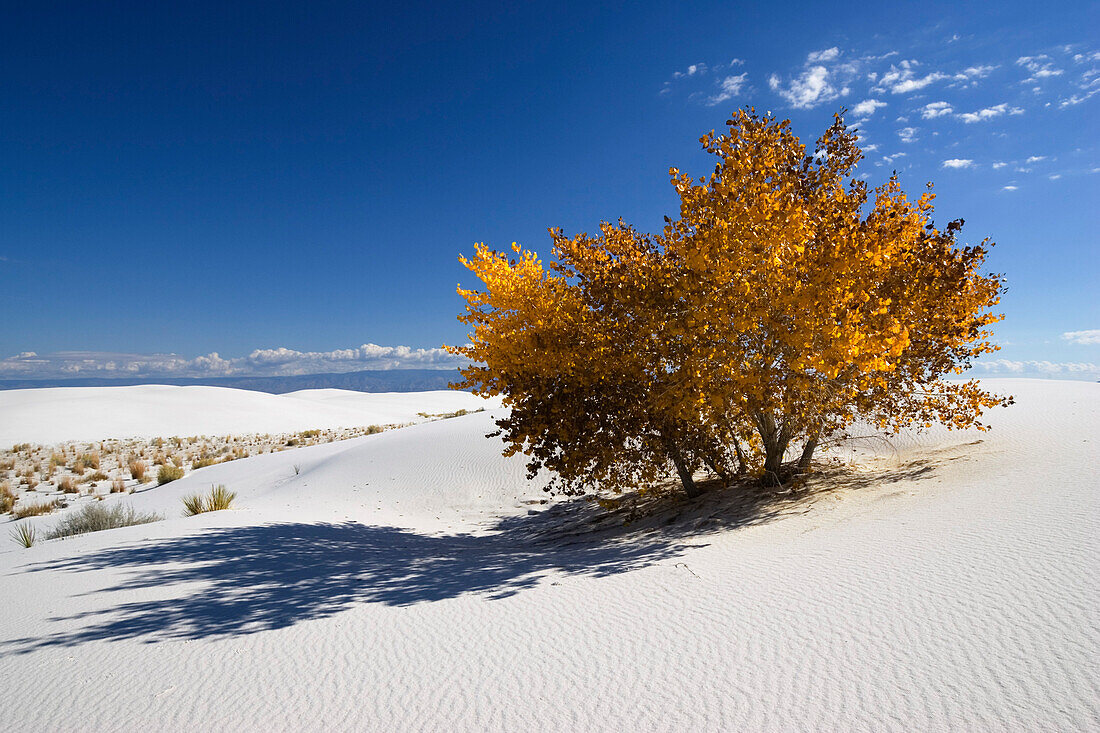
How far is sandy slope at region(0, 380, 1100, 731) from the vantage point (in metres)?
2.54

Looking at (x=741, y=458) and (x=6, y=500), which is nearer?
(x=741, y=458)

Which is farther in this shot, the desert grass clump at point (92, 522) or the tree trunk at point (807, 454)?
the desert grass clump at point (92, 522)

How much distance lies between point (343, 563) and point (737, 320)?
5.29 m

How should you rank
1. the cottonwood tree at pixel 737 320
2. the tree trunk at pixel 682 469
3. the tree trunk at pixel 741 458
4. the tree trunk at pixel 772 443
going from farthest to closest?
the tree trunk at pixel 741 458, the tree trunk at pixel 772 443, the tree trunk at pixel 682 469, the cottonwood tree at pixel 737 320

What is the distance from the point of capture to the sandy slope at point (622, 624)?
2.54 m

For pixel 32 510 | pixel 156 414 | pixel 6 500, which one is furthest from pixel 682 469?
pixel 156 414

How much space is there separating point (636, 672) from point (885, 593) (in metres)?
1.88

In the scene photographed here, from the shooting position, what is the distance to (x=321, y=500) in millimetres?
12531

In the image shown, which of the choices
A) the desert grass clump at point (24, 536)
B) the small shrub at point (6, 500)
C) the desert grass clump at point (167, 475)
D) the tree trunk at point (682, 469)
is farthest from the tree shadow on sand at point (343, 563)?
the desert grass clump at point (167, 475)

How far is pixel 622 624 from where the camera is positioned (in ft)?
11.7

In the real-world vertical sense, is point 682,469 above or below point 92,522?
above

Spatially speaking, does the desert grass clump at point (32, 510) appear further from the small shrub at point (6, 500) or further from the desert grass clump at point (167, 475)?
the desert grass clump at point (167, 475)

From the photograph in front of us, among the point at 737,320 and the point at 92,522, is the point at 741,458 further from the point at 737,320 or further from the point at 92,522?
the point at 92,522

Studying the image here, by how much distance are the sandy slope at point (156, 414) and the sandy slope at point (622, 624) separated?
26741 mm
